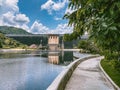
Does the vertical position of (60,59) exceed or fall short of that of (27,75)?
it exceeds it

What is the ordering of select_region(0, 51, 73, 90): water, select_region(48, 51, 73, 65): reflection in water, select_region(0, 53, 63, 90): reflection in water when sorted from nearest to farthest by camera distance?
1. select_region(0, 53, 63, 90): reflection in water
2. select_region(0, 51, 73, 90): water
3. select_region(48, 51, 73, 65): reflection in water

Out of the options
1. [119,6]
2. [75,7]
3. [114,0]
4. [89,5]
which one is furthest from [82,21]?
[119,6]

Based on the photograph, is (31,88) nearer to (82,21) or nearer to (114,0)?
(82,21)

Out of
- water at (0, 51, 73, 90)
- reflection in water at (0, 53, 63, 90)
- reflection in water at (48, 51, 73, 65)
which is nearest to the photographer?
reflection in water at (0, 53, 63, 90)

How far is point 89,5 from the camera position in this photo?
780cm

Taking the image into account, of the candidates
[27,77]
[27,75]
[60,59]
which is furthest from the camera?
[60,59]

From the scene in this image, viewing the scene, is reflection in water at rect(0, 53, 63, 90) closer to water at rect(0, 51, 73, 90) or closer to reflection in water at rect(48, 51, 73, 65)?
water at rect(0, 51, 73, 90)

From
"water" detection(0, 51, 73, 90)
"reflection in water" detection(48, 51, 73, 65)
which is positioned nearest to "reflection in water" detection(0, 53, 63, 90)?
"water" detection(0, 51, 73, 90)

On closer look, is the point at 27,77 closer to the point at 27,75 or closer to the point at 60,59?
the point at 27,75

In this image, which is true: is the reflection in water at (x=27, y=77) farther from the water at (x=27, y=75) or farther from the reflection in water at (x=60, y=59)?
the reflection in water at (x=60, y=59)

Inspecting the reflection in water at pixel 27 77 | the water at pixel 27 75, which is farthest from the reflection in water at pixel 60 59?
the reflection in water at pixel 27 77

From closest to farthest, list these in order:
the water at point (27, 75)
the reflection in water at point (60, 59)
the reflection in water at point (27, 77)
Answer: the reflection in water at point (27, 77) → the water at point (27, 75) → the reflection in water at point (60, 59)

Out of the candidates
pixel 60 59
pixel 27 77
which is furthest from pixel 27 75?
pixel 60 59

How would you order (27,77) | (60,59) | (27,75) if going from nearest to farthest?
(27,77)
(27,75)
(60,59)
